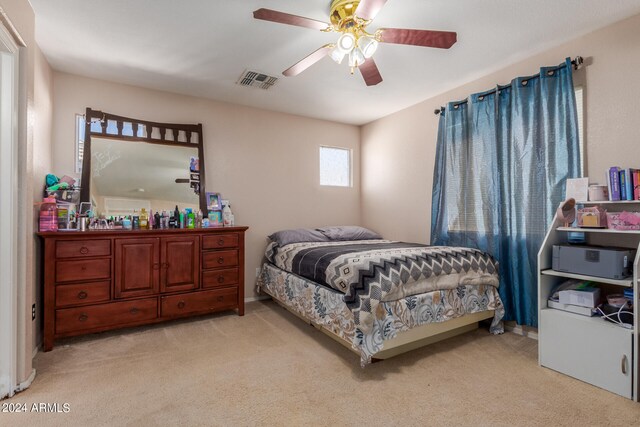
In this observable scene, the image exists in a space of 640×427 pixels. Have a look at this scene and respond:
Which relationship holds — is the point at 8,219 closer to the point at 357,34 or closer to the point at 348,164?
the point at 357,34

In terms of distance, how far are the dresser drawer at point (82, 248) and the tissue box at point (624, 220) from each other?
376 centimetres

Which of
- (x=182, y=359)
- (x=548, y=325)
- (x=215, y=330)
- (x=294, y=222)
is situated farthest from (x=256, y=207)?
(x=548, y=325)

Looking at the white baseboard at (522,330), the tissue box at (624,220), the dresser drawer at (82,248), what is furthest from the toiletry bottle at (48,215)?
the tissue box at (624,220)

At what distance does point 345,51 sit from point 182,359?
7.92ft

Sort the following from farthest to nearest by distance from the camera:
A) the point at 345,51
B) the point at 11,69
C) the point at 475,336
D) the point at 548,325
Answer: the point at 475,336 → the point at 548,325 → the point at 345,51 → the point at 11,69

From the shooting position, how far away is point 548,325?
7.10 ft

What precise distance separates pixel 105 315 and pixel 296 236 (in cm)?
194

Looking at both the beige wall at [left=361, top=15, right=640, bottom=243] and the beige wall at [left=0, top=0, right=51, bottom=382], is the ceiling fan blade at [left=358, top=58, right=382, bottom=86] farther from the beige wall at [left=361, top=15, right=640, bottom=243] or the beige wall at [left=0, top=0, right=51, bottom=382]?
the beige wall at [left=0, top=0, right=51, bottom=382]

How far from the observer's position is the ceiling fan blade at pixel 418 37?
1.77 m

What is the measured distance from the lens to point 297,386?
76.3 inches

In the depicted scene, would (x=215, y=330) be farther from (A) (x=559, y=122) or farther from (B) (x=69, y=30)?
(A) (x=559, y=122)

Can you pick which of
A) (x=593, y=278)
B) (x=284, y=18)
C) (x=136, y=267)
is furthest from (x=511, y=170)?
(x=136, y=267)

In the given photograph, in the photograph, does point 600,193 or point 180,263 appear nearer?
point 600,193

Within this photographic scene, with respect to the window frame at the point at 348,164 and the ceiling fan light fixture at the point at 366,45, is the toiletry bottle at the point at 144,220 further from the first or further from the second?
the ceiling fan light fixture at the point at 366,45
